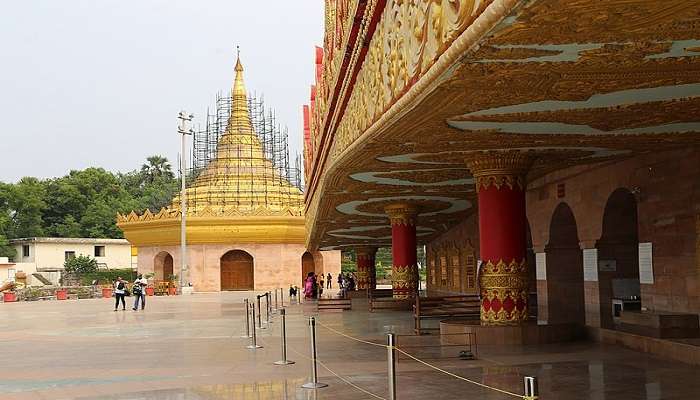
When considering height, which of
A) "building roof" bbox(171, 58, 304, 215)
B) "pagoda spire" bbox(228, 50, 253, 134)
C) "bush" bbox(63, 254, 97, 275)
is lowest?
"bush" bbox(63, 254, 97, 275)

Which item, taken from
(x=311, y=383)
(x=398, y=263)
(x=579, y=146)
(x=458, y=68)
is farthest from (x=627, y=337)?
(x=398, y=263)

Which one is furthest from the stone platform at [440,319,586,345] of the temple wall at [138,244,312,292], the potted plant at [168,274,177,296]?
the temple wall at [138,244,312,292]

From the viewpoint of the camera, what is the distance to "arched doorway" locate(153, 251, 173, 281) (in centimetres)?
5216

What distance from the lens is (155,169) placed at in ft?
316

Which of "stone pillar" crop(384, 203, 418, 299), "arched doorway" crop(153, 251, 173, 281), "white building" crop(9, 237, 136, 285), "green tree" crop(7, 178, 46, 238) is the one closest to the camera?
"stone pillar" crop(384, 203, 418, 299)

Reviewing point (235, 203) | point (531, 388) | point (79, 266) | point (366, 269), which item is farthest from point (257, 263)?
point (531, 388)

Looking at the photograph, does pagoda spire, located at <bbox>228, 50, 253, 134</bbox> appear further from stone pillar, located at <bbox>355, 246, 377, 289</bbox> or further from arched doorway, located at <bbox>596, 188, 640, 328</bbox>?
arched doorway, located at <bbox>596, 188, 640, 328</bbox>

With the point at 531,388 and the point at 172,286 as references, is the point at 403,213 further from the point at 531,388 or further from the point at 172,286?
the point at 172,286

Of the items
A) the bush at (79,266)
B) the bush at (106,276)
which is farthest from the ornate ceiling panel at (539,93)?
the bush at (79,266)

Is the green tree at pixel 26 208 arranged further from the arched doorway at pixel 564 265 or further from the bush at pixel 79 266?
the arched doorway at pixel 564 265

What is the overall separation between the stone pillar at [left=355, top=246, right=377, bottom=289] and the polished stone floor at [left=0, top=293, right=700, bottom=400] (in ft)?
67.1

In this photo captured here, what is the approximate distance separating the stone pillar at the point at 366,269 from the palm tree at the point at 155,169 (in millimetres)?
55879

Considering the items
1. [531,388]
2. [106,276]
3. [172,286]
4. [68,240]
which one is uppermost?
[68,240]

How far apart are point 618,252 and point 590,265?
0.64 m
